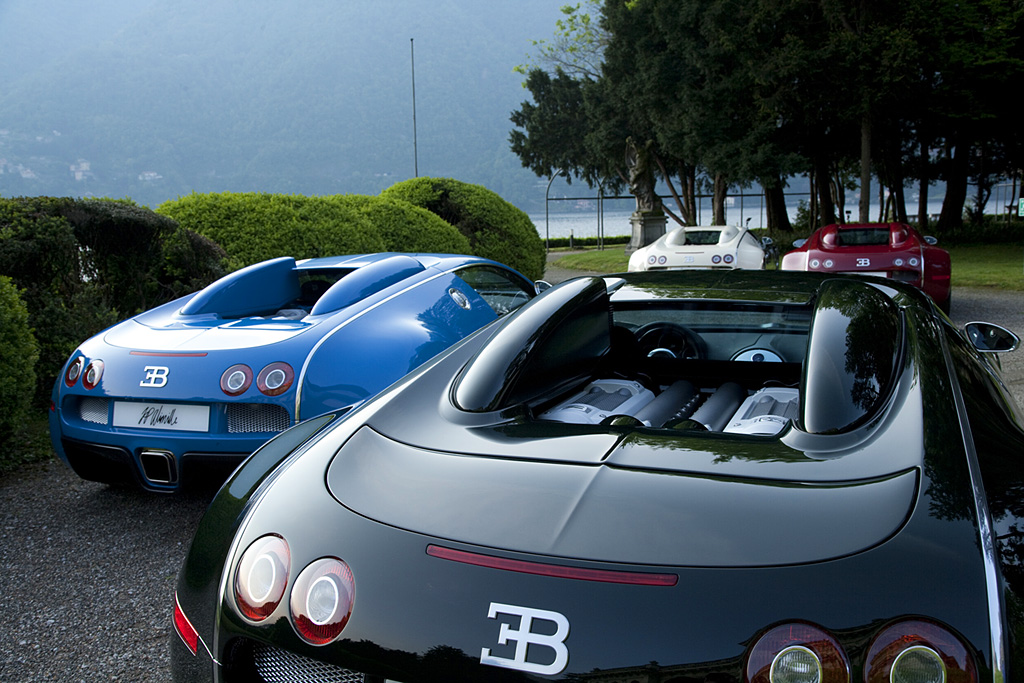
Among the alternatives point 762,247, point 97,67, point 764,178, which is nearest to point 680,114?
point 764,178

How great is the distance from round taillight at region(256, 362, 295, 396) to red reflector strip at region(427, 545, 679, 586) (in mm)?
2334

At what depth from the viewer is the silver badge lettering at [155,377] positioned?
344 centimetres

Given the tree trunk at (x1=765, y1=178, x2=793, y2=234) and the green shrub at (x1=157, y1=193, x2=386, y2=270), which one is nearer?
the green shrub at (x1=157, y1=193, x2=386, y2=270)

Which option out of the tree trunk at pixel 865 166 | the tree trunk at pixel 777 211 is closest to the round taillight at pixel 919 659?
the tree trunk at pixel 865 166

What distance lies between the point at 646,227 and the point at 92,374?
25323mm

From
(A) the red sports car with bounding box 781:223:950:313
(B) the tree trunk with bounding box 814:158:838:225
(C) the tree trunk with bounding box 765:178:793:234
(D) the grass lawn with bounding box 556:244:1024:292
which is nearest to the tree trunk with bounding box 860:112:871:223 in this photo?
(D) the grass lawn with bounding box 556:244:1024:292

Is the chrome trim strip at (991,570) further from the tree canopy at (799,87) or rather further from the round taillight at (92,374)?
the tree canopy at (799,87)

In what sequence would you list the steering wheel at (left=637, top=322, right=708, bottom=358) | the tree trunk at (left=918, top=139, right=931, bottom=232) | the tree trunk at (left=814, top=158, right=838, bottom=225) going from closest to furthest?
the steering wheel at (left=637, top=322, right=708, bottom=358) < the tree trunk at (left=814, top=158, right=838, bottom=225) < the tree trunk at (left=918, top=139, right=931, bottom=232)

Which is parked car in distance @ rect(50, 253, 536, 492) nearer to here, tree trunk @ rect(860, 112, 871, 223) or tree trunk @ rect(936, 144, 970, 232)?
tree trunk @ rect(860, 112, 871, 223)

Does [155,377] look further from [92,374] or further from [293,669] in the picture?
[293,669]

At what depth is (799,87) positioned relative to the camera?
2080 centimetres

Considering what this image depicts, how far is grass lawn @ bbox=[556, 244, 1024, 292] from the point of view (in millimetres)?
14422

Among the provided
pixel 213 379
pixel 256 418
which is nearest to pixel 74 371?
pixel 213 379

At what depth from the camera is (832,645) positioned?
111cm
